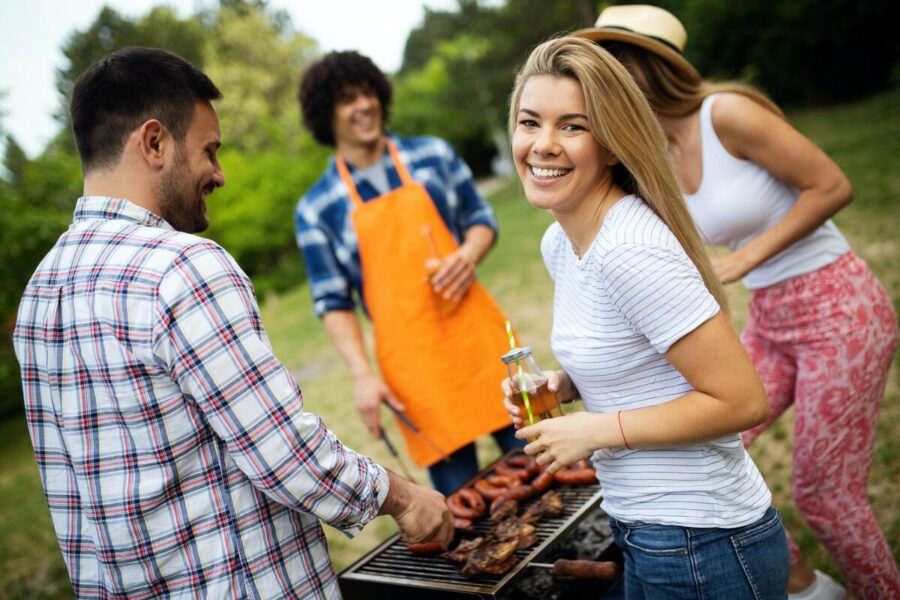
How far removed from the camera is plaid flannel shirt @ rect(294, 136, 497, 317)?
3365 millimetres

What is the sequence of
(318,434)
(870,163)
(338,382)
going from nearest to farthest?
(318,434), (338,382), (870,163)

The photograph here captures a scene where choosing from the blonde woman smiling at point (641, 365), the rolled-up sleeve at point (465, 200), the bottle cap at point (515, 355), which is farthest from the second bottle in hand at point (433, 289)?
the blonde woman smiling at point (641, 365)

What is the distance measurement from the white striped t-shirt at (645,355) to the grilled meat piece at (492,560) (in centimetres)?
46

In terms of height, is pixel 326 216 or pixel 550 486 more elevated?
pixel 326 216

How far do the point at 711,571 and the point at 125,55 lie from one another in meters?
2.07

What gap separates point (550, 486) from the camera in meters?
2.78

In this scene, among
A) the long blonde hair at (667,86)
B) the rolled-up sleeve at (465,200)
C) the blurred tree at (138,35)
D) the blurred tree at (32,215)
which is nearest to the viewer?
the long blonde hair at (667,86)

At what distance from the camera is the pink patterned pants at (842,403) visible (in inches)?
92.4

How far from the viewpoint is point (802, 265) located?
A: 2.48m

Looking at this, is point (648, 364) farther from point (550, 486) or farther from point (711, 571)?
point (550, 486)

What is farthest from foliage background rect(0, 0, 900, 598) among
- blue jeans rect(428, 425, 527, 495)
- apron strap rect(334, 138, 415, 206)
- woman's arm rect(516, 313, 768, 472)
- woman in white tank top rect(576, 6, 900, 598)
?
blue jeans rect(428, 425, 527, 495)

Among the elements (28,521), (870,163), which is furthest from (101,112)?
(870,163)

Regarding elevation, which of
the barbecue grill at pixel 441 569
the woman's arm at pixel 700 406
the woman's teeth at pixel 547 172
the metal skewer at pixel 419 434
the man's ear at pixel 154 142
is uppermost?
the man's ear at pixel 154 142

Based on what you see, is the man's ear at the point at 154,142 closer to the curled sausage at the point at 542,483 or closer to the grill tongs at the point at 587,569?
the grill tongs at the point at 587,569
